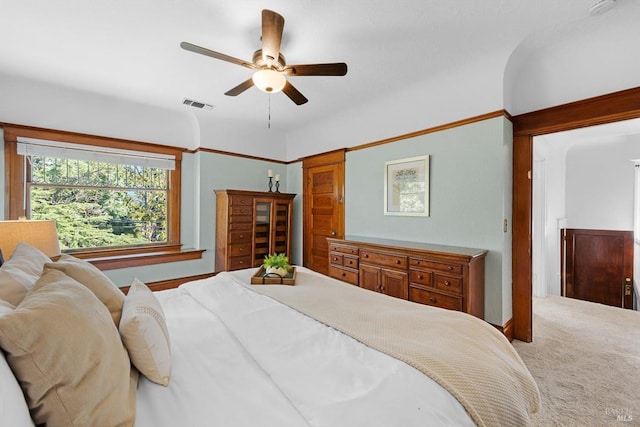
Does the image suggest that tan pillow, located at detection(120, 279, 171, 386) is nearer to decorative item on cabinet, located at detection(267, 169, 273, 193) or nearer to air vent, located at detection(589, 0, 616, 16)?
air vent, located at detection(589, 0, 616, 16)

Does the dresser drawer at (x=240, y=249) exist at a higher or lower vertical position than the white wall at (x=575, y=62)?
lower

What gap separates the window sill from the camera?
3.39 metres

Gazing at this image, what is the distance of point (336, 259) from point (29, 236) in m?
2.77

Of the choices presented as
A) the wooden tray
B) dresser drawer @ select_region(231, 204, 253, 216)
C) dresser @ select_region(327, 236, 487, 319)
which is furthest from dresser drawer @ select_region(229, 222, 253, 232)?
the wooden tray

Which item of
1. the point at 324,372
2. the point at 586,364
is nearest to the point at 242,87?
the point at 324,372

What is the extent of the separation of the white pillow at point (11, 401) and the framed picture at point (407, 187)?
125 inches

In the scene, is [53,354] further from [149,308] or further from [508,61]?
[508,61]

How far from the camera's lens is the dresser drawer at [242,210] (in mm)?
4066

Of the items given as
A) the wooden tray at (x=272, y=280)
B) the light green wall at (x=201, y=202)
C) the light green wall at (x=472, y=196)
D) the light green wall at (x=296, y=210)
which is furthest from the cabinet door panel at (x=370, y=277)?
the light green wall at (x=201, y=202)

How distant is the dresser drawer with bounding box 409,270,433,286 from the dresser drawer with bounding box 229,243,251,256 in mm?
2401

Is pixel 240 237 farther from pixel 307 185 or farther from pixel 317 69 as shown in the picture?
pixel 317 69

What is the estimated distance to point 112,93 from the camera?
3.35 m

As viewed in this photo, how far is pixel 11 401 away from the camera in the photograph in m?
0.55

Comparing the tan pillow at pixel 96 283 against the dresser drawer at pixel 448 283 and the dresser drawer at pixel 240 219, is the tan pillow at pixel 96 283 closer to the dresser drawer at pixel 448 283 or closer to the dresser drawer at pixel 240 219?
the dresser drawer at pixel 448 283
